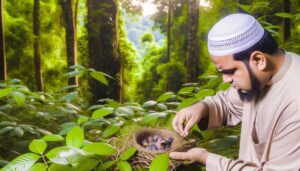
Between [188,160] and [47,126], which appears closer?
[188,160]

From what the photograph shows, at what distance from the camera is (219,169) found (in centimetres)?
171

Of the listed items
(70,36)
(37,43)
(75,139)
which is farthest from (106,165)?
(37,43)

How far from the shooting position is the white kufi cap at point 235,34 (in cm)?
167

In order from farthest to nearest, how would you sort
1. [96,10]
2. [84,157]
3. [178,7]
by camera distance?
[178,7] < [96,10] < [84,157]

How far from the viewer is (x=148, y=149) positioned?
72.0 inches

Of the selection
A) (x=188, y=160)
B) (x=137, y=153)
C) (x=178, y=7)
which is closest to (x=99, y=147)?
(x=137, y=153)

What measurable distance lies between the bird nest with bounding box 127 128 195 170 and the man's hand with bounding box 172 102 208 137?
68 mm

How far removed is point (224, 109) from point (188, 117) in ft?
1.00

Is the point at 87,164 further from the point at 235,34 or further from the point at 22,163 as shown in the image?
the point at 235,34

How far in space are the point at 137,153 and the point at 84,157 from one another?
30 centimetres

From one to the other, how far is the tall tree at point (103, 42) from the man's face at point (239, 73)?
362 inches

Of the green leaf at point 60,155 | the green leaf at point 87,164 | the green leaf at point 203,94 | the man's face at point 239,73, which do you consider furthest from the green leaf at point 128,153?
the green leaf at point 203,94

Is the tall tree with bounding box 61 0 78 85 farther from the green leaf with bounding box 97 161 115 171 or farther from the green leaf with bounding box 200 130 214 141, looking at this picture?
the green leaf with bounding box 97 161 115 171

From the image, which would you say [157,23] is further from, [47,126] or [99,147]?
[99,147]
